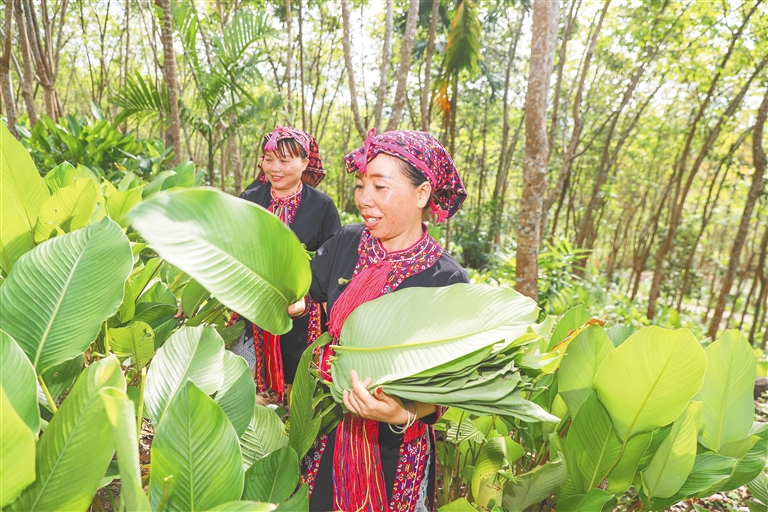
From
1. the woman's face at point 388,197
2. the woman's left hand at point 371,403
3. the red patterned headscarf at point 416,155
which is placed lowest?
the woman's left hand at point 371,403

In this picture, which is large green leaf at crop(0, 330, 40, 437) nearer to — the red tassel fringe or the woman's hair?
the red tassel fringe

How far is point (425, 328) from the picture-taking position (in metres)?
0.96

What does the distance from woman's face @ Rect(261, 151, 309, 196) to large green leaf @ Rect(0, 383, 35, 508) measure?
1.87m

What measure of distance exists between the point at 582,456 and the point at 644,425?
0.67 ft

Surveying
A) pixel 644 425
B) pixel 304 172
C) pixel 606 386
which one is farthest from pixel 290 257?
pixel 304 172

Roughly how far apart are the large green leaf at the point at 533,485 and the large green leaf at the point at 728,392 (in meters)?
0.53

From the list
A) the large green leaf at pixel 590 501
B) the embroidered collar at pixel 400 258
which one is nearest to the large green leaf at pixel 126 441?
the embroidered collar at pixel 400 258

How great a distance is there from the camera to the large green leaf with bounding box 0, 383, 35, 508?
2.02 ft

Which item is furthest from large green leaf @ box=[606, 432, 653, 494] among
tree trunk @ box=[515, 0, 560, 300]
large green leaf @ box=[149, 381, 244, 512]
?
tree trunk @ box=[515, 0, 560, 300]

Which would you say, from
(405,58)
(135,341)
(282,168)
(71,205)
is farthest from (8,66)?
(135,341)

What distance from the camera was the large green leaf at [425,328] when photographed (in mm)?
921

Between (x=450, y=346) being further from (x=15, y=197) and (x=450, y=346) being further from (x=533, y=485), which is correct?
(x=15, y=197)

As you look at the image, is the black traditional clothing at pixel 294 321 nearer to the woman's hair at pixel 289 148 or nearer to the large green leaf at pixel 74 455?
the woman's hair at pixel 289 148

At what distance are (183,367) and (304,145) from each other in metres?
1.59
